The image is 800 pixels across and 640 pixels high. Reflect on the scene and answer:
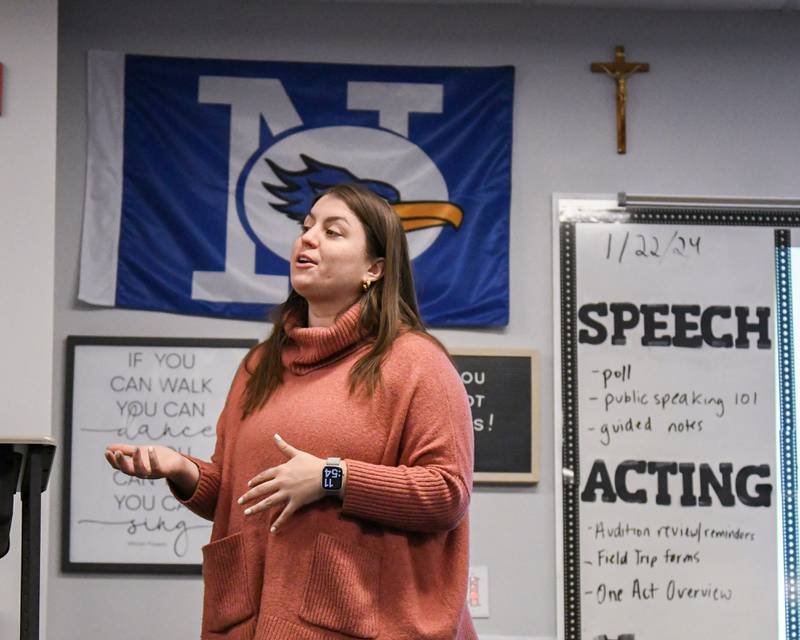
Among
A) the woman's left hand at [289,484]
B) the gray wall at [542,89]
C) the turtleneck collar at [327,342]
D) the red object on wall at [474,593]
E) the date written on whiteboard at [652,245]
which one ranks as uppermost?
the gray wall at [542,89]

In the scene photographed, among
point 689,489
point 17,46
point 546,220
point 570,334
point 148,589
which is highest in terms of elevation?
point 17,46

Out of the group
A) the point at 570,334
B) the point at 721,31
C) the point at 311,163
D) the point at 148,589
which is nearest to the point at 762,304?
the point at 570,334

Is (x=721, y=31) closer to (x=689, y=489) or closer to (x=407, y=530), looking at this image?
(x=689, y=489)

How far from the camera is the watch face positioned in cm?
167

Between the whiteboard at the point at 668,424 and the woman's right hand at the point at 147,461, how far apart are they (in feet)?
5.83

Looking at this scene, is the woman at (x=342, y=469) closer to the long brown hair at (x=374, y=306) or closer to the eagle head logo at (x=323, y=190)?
the long brown hair at (x=374, y=306)

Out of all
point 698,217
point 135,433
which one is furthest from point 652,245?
point 135,433

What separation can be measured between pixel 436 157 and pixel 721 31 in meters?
1.04

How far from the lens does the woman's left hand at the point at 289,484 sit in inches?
64.0

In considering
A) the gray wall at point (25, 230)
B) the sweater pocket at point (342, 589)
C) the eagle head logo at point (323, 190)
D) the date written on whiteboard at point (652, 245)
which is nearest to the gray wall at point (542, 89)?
the date written on whiteboard at point (652, 245)

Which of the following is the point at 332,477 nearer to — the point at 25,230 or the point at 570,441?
the point at 25,230

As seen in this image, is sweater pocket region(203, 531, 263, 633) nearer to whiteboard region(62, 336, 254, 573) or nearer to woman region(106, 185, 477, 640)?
woman region(106, 185, 477, 640)

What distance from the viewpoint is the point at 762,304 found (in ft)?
11.4

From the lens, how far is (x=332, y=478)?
5.48 feet
